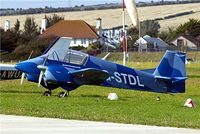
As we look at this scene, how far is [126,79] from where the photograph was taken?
866 inches

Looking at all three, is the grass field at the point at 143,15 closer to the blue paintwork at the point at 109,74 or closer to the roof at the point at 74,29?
the roof at the point at 74,29

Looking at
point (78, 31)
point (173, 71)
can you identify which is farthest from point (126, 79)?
point (78, 31)

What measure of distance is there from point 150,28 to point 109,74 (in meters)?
135

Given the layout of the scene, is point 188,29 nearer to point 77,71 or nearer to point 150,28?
point 150,28

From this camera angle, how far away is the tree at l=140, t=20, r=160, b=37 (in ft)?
493

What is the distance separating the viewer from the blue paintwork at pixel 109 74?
2088 cm

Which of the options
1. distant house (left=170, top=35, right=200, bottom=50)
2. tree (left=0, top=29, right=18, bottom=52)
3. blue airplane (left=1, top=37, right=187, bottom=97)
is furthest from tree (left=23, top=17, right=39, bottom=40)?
blue airplane (left=1, top=37, right=187, bottom=97)

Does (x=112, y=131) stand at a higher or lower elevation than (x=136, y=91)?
higher

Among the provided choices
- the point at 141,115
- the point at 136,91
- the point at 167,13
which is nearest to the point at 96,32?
the point at 167,13

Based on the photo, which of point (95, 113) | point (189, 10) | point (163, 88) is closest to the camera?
point (95, 113)

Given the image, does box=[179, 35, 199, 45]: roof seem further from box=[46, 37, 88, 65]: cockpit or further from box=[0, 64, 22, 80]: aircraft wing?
box=[46, 37, 88, 65]: cockpit

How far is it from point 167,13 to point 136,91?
118 metres

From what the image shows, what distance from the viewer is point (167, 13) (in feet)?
460

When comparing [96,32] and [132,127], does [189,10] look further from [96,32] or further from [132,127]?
[132,127]
